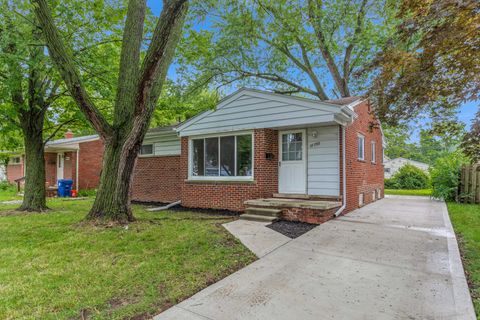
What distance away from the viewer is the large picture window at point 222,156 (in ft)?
28.9

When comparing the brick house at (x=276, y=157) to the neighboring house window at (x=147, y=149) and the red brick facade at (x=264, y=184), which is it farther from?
the neighboring house window at (x=147, y=149)

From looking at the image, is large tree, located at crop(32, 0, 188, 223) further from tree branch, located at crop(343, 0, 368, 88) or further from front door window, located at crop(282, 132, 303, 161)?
tree branch, located at crop(343, 0, 368, 88)

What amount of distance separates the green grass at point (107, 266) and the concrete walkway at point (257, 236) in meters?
0.21

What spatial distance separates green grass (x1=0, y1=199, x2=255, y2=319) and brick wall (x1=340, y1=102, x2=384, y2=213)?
172 inches

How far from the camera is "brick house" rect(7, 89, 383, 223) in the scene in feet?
25.1

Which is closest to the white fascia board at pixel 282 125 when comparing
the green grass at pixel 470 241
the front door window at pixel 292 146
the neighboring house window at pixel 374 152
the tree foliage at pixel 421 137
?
the front door window at pixel 292 146

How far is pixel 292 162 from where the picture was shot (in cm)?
863

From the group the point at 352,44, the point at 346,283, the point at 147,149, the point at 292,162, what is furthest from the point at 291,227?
the point at 352,44

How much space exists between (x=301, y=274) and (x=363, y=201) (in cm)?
714

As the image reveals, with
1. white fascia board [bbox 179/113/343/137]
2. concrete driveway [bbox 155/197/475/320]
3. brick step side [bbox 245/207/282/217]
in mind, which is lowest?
concrete driveway [bbox 155/197/475/320]

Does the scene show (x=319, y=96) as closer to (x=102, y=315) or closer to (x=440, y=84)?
(x=440, y=84)

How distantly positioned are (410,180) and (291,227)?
19762mm

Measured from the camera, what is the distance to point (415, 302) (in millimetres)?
3014

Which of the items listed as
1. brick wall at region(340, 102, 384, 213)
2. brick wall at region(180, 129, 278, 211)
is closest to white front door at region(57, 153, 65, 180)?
brick wall at region(180, 129, 278, 211)
